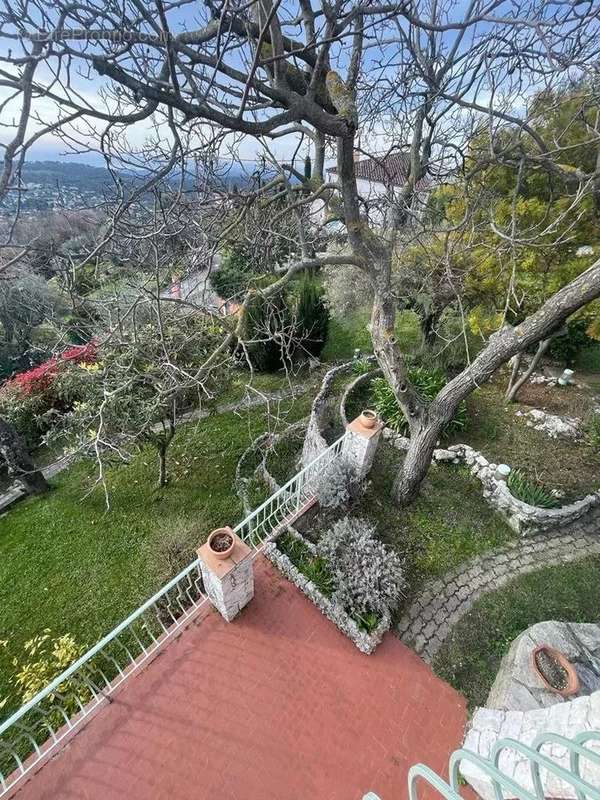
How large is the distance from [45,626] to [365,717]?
4.76 meters

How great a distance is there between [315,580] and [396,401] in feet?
13.8

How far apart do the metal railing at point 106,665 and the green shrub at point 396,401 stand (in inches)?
77.8

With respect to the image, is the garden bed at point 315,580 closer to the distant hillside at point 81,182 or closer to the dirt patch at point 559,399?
the distant hillside at point 81,182

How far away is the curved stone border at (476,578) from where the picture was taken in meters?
4.59

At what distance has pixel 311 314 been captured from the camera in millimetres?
11477

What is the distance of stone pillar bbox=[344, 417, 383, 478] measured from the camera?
18.5 feet

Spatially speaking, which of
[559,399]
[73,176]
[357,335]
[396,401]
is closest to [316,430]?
[396,401]

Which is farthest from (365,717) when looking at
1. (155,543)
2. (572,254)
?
(572,254)

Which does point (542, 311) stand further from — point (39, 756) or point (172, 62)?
point (39, 756)

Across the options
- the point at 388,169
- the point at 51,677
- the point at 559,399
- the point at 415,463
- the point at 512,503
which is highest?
the point at 388,169

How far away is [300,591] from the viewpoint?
4930mm

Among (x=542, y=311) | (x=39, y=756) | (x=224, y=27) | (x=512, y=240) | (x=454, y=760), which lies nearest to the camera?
(x=454, y=760)

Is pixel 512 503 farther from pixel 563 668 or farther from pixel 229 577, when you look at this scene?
pixel 229 577

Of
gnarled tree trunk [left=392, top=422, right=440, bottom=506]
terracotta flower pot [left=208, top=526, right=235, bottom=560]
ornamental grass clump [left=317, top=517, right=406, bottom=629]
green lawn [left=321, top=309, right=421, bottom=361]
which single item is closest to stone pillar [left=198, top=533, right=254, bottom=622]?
terracotta flower pot [left=208, top=526, right=235, bottom=560]
